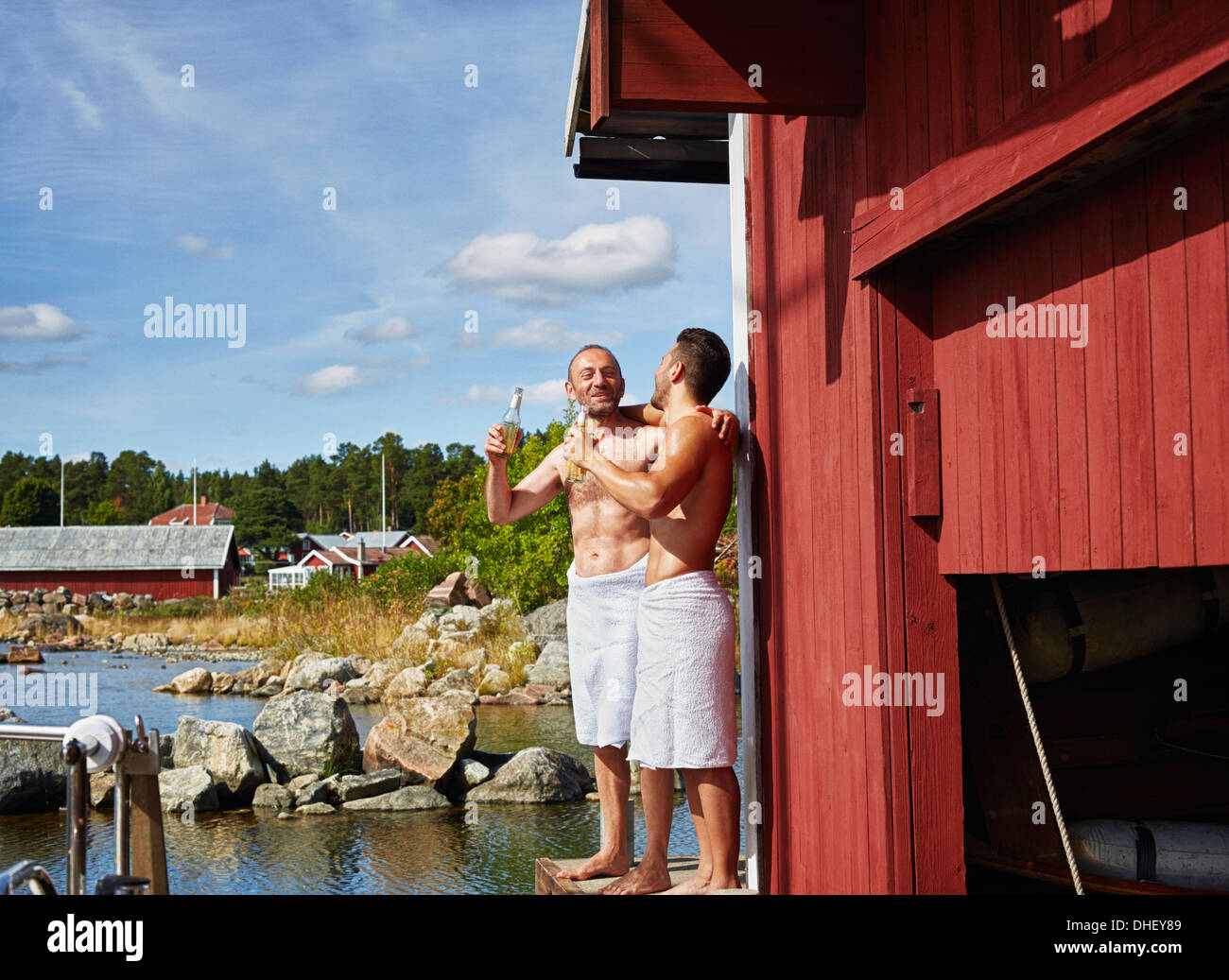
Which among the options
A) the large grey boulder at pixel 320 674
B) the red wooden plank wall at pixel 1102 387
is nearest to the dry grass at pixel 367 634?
the large grey boulder at pixel 320 674

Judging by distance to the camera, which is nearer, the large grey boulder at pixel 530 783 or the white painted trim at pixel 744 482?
the white painted trim at pixel 744 482

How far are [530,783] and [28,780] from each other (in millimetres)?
3646

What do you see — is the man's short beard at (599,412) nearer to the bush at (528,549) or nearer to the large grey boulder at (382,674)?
the large grey boulder at (382,674)

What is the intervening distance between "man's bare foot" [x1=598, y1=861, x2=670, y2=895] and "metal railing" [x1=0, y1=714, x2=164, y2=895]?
1881mm

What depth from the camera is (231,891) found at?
5.76 meters

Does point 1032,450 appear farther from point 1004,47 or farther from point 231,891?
point 231,891

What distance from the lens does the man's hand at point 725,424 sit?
3725 mm

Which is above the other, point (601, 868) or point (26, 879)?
point (26, 879)

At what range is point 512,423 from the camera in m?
4.13

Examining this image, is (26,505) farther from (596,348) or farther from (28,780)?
(596,348)

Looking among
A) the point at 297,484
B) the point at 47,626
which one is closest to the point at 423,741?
the point at 47,626

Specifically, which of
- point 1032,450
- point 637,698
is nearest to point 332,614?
point 637,698

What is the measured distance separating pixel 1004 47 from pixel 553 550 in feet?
54.2

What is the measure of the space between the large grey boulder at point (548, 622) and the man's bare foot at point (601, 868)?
1308 cm
